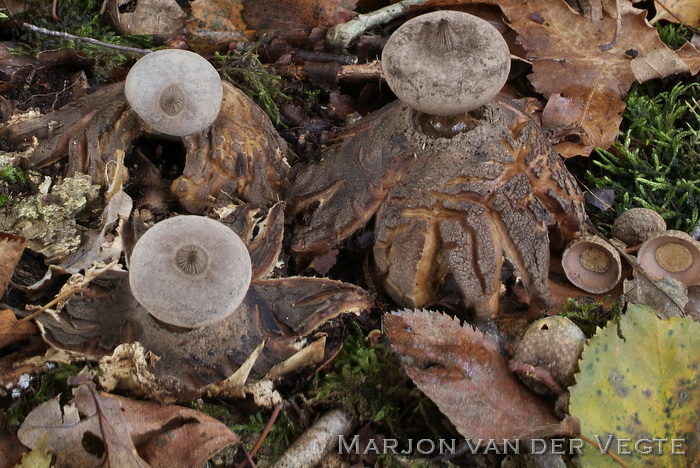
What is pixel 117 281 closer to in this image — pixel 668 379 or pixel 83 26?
pixel 83 26

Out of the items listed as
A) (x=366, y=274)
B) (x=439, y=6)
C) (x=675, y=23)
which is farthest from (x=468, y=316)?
(x=675, y=23)

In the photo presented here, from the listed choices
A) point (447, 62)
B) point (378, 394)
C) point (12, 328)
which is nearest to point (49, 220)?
point (12, 328)

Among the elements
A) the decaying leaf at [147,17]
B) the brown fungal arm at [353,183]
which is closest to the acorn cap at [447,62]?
the brown fungal arm at [353,183]

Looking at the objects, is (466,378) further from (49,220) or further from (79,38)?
(79,38)

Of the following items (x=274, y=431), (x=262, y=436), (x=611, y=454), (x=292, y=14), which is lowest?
(x=274, y=431)

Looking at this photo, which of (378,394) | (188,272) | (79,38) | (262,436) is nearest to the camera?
(188,272)
